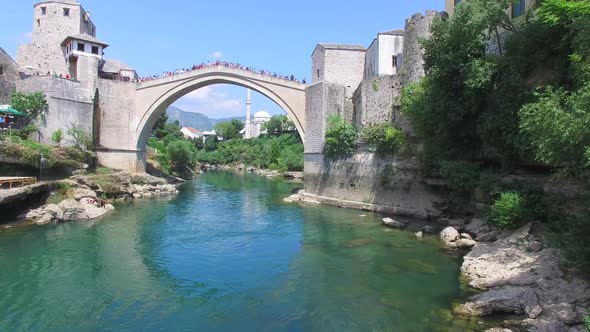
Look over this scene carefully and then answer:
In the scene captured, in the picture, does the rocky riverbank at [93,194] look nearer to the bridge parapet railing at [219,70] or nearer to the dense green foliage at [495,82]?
the bridge parapet railing at [219,70]

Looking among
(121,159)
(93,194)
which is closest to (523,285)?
(93,194)

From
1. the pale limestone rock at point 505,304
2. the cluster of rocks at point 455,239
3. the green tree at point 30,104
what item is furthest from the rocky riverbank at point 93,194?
the pale limestone rock at point 505,304

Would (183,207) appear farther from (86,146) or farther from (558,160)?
(558,160)

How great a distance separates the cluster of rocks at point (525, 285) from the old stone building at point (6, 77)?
22.4 m

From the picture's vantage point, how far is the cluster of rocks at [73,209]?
15.3 metres

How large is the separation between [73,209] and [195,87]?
12.1 meters

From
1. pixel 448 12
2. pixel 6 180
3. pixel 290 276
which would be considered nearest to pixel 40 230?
pixel 6 180

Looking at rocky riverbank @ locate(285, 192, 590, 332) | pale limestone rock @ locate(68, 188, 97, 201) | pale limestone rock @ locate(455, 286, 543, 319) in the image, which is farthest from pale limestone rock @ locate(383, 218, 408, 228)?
pale limestone rock @ locate(68, 188, 97, 201)

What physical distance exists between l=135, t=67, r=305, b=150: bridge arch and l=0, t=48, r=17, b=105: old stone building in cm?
625

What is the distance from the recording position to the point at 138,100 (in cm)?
2512

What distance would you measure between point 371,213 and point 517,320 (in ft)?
34.9

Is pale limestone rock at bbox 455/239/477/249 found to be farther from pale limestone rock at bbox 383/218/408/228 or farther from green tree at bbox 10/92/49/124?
green tree at bbox 10/92/49/124

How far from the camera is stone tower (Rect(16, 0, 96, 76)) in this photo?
26.7 m

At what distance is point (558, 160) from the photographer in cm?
820
